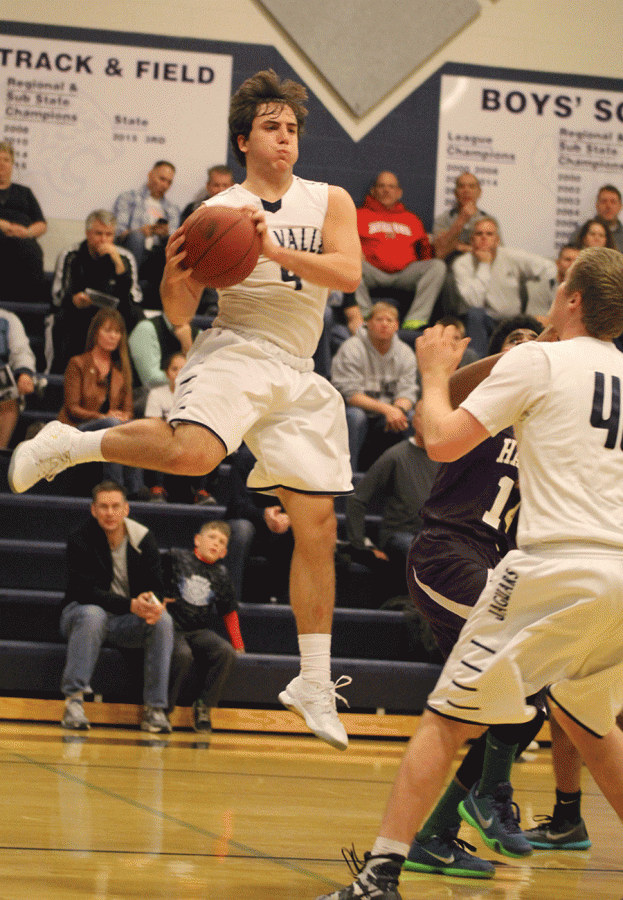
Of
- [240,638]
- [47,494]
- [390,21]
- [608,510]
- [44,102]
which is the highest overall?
[390,21]

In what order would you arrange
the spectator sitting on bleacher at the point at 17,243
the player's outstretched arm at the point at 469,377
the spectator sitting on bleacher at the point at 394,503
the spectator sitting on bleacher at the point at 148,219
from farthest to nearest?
the spectator sitting on bleacher at the point at 148,219
the spectator sitting on bleacher at the point at 17,243
the spectator sitting on bleacher at the point at 394,503
the player's outstretched arm at the point at 469,377

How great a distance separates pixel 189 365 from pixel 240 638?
11.2ft

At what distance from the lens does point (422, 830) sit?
3.35 metres

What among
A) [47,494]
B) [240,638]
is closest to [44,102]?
[47,494]

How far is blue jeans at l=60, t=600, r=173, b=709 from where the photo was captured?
604 centimetres

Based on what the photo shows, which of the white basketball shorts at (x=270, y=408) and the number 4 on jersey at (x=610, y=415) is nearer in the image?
the number 4 on jersey at (x=610, y=415)

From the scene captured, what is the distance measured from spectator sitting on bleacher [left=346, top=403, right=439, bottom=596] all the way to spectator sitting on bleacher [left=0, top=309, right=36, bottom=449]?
2.59 meters

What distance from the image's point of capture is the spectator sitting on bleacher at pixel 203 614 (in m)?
6.29

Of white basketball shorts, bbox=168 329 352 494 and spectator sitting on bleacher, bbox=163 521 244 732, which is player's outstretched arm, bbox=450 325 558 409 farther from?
spectator sitting on bleacher, bbox=163 521 244 732

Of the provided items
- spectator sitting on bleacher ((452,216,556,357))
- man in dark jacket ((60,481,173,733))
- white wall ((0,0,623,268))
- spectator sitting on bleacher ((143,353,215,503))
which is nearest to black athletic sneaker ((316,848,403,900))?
man in dark jacket ((60,481,173,733))

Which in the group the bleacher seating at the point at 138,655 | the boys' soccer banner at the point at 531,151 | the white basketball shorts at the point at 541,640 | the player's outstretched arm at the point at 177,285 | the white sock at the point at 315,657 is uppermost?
the boys' soccer banner at the point at 531,151

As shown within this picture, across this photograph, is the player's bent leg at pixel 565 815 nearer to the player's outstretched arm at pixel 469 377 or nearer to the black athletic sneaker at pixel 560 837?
the black athletic sneaker at pixel 560 837

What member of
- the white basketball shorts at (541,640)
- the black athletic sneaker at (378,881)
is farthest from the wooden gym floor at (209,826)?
the white basketball shorts at (541,640)

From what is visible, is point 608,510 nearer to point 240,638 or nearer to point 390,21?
point 240,638
